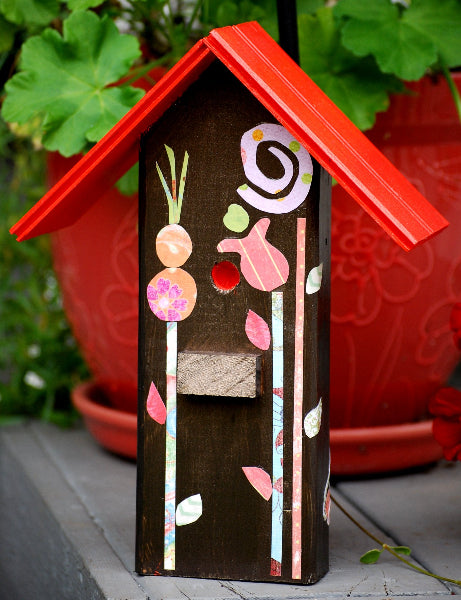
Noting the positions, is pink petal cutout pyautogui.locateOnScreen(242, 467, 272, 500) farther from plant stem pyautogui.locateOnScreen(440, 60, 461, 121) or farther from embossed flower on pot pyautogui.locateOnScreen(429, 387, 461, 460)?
plant stem pyautogui.locateOnScreen(440, 60, 461, 121)

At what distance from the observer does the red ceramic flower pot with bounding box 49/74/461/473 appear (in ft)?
4.33

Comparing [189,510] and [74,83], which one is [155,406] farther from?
[74,83]

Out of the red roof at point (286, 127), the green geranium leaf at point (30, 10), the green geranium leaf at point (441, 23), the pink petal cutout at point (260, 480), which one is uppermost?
the green geranium leaf at point (30, 10)

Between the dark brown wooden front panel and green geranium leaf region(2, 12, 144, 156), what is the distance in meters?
0.23

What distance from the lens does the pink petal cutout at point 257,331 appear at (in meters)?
0.94

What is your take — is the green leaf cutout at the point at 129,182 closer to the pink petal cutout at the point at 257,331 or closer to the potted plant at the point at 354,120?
the potted plant at the point at 354,120

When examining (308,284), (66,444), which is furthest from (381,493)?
(66,444)

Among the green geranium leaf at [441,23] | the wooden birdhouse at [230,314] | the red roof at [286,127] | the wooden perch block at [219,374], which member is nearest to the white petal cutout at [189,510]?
the wooden birdhouse at [230,314]

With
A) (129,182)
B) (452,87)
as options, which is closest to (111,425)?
(129,182)

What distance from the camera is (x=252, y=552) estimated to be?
0.96 meters

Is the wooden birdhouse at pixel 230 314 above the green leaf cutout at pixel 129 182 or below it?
below

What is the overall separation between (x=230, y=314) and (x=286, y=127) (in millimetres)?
213

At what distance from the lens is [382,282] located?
1.34m

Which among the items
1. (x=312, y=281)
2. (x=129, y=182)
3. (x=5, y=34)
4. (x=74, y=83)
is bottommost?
(x=312, y=281)
